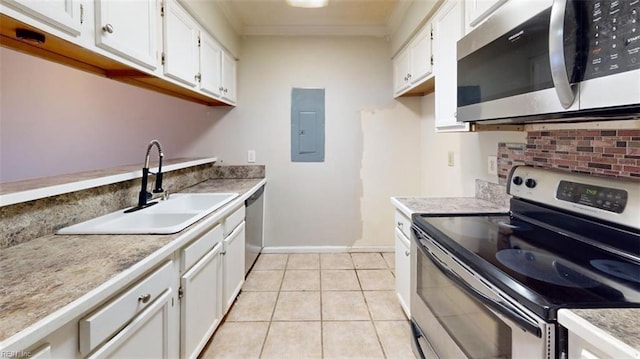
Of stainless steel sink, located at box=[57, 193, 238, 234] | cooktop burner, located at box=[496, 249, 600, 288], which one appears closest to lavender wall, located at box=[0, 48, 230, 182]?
stainless steel sink, located at box=[57, 193, 238, 234]

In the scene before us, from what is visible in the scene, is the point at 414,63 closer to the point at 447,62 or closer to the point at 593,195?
the point at 447,62

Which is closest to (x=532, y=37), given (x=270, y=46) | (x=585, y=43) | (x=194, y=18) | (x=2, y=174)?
(x=585, y=43)

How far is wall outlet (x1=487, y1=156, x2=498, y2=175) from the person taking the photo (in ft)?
6.20

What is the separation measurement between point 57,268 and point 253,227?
2029 millimetres

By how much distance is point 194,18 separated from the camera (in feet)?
7.19

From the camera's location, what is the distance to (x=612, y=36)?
2.51 feet

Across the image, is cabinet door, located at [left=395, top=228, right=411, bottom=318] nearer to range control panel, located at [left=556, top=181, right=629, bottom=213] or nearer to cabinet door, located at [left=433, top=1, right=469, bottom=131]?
cabinet door, located at [left=433, top=1, right=469, bottom=131]

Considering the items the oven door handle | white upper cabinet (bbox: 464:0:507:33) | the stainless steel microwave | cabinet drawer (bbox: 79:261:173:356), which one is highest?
white upper cabinet (bbox: 464:0:507:33)

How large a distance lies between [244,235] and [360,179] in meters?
1.49

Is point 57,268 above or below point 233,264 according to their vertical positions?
above

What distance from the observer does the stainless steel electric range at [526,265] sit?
0.79 meters

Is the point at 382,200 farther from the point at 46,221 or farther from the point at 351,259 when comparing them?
the point at 46,221

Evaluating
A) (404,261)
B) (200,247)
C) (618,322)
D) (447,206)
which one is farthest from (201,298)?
(618,322)

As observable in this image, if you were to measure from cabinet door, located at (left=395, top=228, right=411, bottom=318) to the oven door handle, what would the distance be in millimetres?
656
